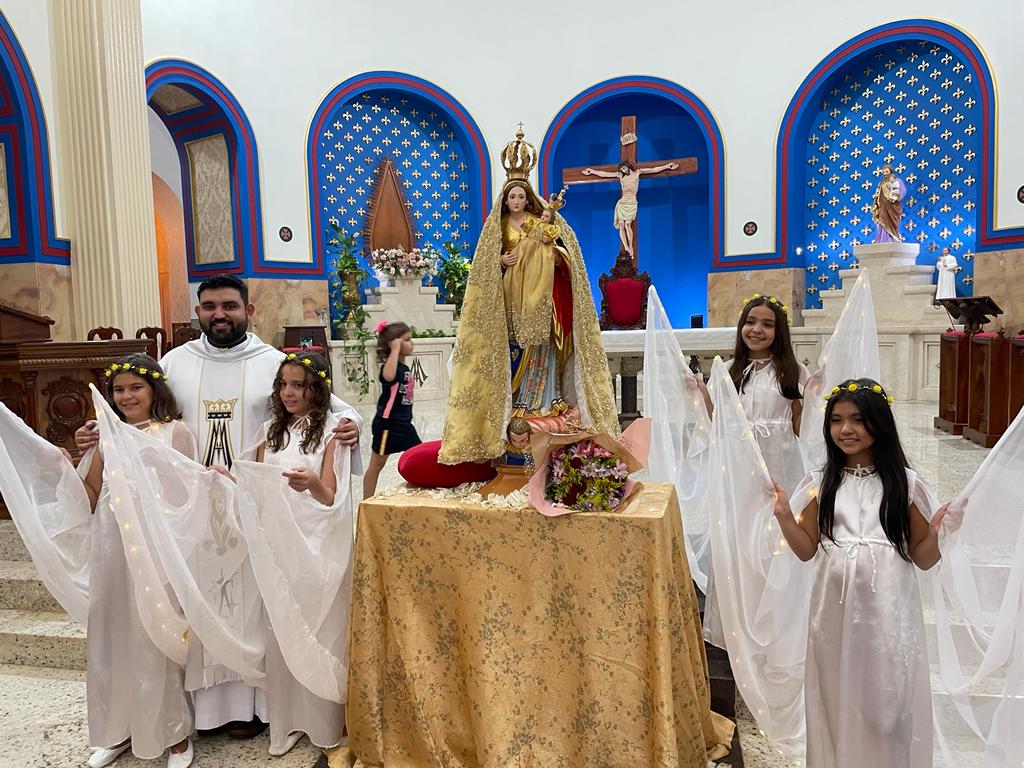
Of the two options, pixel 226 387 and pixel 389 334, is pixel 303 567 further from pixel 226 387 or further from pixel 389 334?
pixel 389 334

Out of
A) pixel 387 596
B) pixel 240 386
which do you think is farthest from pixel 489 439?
pixel 240 386

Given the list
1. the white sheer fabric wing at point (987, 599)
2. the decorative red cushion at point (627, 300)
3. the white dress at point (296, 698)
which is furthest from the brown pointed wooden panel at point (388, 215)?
the white sheer fabric wing at point (987, 599)

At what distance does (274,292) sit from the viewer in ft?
37.8

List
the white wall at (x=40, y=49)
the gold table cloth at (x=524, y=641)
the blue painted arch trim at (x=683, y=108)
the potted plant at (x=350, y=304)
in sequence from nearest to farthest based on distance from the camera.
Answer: the gold table cloth at (x=524, y=641)
the white wall at (x=40, y=49)
the potted plant at (x=350, y=304)
the blue painted arch trim at (x=683, y=108)

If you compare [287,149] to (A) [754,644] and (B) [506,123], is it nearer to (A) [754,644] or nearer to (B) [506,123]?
(B) [506,123]

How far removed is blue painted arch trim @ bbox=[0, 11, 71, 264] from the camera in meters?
7.88

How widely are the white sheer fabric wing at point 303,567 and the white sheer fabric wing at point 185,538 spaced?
18 cm

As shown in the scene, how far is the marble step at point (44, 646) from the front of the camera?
413cm

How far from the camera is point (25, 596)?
14.7 feet

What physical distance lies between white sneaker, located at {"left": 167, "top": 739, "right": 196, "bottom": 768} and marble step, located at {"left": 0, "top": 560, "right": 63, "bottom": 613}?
1848mm

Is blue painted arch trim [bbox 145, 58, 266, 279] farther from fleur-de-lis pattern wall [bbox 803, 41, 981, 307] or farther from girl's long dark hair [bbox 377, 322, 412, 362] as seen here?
fleur-de-lis pattern wall [bbox 803, 41, 981, 307]

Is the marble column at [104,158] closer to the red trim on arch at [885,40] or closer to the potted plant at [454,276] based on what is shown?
the potted plant at [454,276]

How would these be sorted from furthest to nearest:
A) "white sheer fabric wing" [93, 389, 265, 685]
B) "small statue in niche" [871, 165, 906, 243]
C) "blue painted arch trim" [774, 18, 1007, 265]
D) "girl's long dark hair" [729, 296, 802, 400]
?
1. "small statue in niche" [871, 165, 906, 243]
2. "blue painted arch trim" [774, 18, 1007, 265]
3. "girl's long dark hair" [729, 296, 802, 400]
4. "white sheer fabric wing" [93, 389, 265, 685]

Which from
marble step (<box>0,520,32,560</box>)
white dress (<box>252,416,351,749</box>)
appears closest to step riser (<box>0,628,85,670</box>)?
marble step (<box>0,520,32,560</box>)
